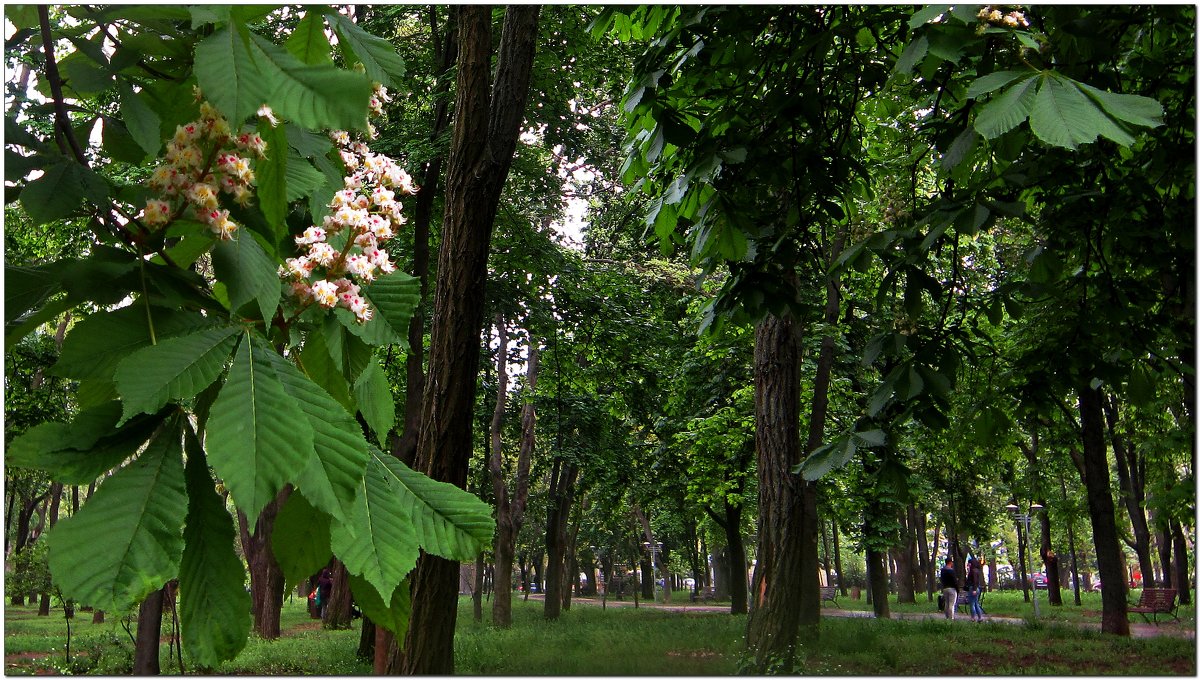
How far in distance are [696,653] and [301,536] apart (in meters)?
13.3

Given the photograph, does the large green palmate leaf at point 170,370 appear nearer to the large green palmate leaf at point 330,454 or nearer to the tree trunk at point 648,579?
the large green palmate leaf at point 330,454

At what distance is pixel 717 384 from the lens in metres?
17.2

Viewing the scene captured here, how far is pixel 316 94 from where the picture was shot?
844 millimetres

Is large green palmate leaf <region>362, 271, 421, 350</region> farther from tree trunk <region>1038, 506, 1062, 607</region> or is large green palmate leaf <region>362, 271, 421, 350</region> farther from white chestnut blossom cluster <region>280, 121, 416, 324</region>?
tree trunk <region>1038, 506, 1062, 607</region>

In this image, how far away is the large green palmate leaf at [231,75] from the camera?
0.83 meters

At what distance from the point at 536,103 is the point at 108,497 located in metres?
11.4

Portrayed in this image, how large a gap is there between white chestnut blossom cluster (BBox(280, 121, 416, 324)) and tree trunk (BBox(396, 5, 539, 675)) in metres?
2.61

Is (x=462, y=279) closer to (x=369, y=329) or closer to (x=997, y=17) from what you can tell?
Answer: (x=997, y=17)

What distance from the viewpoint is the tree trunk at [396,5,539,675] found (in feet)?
12.6

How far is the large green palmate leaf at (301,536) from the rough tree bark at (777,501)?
7135 mm

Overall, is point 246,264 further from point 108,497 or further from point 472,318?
point 472,318

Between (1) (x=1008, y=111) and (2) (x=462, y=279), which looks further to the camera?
(2) (x=462, y=279)

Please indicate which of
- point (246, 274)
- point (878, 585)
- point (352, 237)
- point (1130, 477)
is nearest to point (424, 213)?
point (352, 237)

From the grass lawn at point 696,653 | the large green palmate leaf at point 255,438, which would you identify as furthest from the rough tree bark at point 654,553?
the large green palmate leaf at point 255,438
